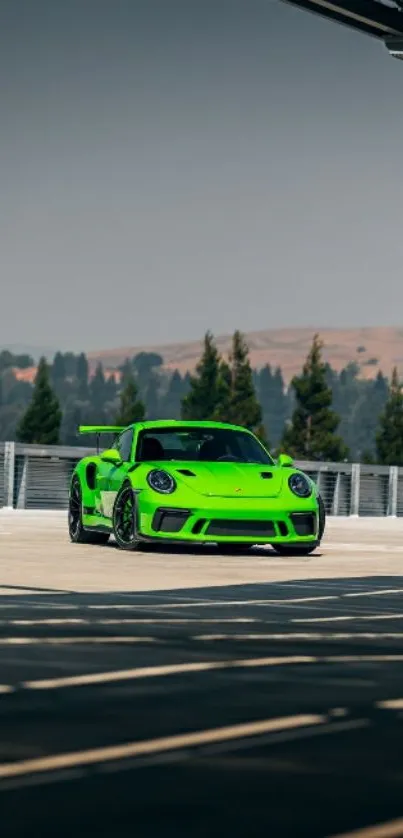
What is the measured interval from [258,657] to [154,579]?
6.00 meters

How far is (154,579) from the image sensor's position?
578 inches

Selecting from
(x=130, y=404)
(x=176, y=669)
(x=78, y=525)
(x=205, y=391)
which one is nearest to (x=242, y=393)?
(x=205, y=391)

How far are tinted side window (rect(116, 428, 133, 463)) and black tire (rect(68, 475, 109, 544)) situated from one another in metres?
0.62

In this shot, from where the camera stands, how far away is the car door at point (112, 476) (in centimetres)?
2006

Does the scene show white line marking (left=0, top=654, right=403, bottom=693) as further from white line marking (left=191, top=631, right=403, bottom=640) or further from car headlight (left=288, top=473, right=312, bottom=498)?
car headlight (left=288, top=473, right=312, bottom=498)

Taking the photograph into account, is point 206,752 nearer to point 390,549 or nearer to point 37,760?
point 37,760

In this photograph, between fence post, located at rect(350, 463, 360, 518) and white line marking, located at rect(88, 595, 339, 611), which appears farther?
fence post, located at rect(350, 463, 360, 518)

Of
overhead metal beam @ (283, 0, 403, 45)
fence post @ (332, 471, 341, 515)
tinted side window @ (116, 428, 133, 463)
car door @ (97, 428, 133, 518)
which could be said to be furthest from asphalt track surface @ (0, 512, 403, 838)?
fence post @ (332, 471, 341, 515)

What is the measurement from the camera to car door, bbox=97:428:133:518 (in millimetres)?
20062

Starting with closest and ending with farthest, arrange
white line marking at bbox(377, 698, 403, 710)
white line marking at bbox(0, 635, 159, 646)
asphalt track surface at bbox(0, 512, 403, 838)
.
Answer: asphalt track surface at bbox(0, 512, 403, 838) < white line marking at bbox(377, 698, 403, 710) < white line marking at bbox(0, 635, 159, 646)

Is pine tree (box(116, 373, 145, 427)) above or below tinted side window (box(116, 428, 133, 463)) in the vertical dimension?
below

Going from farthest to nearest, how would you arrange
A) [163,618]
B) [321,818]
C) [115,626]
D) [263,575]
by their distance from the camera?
[263,575] → [163,618] → [115,626] → [321,818]

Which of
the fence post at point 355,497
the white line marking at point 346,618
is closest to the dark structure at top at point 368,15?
the white line marking at point 346,618

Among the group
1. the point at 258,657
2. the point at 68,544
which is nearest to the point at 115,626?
the point at 258,657
